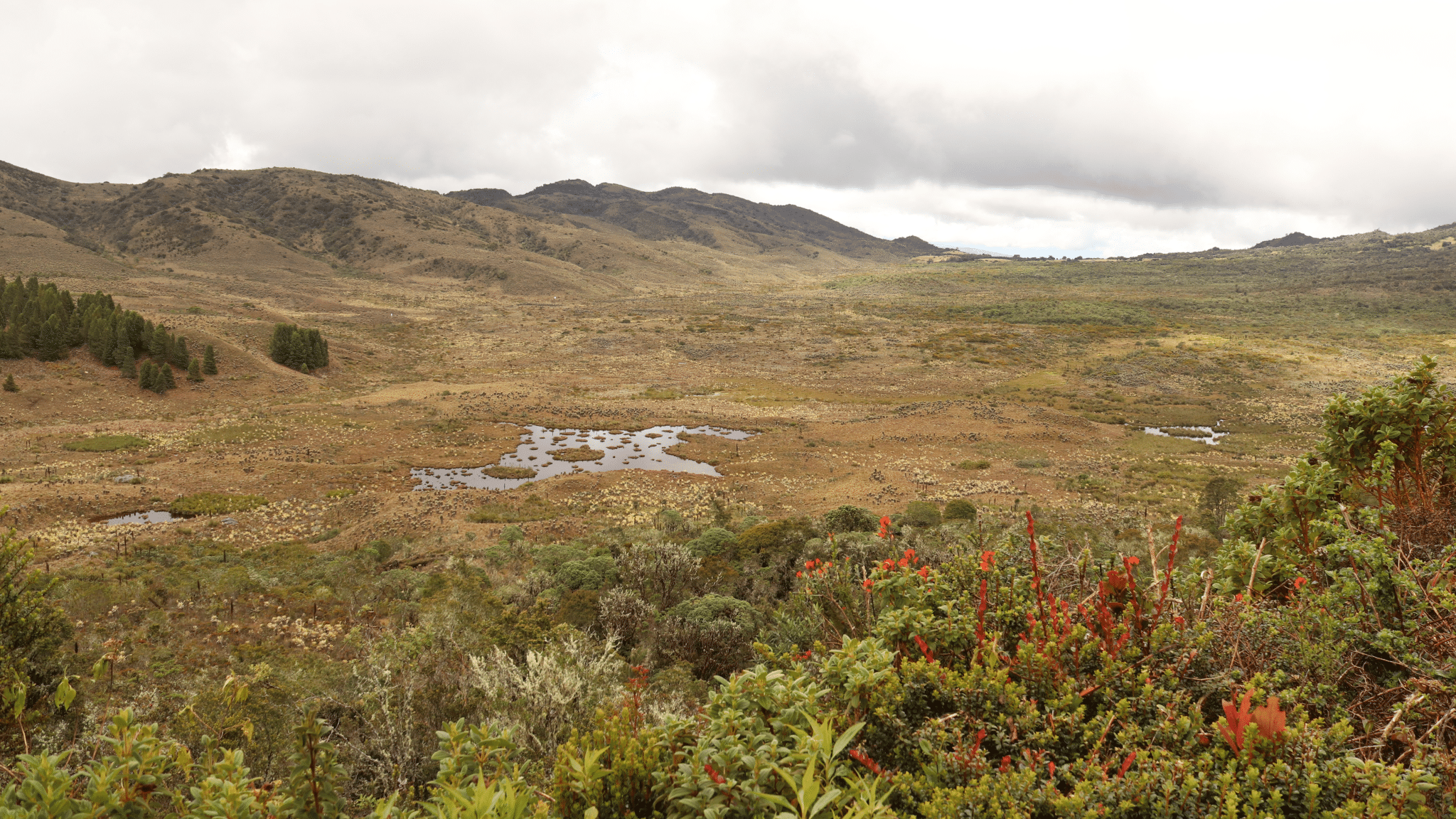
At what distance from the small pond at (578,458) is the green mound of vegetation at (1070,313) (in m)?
61.7

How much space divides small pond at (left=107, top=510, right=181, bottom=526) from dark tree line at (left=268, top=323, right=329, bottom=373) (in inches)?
1004

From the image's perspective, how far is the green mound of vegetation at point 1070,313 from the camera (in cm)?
7812

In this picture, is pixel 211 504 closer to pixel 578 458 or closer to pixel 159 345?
pixel 578 458

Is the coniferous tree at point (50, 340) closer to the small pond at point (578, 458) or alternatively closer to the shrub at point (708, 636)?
the small pond at point (578, 458)

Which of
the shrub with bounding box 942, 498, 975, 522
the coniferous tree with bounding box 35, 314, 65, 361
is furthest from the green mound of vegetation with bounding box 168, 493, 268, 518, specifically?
the shrub with bounding box 942, 498, 975, 522

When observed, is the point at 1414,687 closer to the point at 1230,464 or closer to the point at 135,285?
the point at 1230,464

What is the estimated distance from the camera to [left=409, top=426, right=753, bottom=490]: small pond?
25.7 meters

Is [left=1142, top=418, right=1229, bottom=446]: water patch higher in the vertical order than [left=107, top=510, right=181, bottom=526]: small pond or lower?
higher

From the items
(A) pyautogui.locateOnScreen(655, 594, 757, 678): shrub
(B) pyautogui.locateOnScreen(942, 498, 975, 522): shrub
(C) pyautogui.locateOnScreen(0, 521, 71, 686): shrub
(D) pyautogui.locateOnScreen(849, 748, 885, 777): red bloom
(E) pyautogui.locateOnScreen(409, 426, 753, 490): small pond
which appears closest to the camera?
(D) pyautogui.locateOnScreen(849, 748, 885, 777): red bloom

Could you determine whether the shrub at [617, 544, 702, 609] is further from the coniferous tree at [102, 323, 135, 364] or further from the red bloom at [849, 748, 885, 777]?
the coniferous tree at [102, 323, 135, 364]

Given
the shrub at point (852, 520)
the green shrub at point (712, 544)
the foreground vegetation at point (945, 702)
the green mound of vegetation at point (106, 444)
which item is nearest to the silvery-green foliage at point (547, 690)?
the foreground vegetation at point (945, 702)

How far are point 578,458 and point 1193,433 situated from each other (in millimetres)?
33106

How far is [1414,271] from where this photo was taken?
4038 inches

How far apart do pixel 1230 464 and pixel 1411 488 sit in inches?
1117
